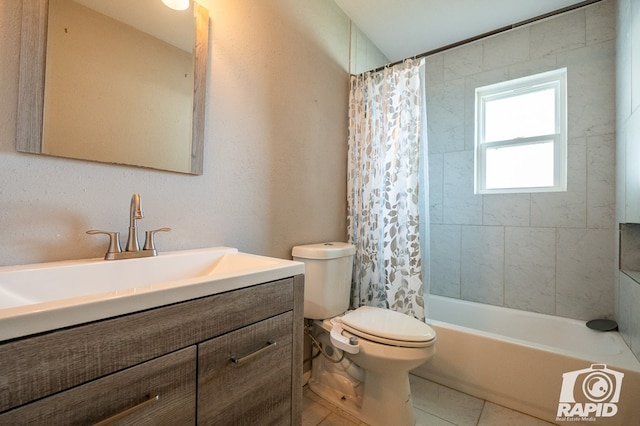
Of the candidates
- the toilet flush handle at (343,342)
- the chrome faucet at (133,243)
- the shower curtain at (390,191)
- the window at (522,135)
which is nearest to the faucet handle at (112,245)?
the chrome faucet at (133,243)

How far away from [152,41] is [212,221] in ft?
2.37

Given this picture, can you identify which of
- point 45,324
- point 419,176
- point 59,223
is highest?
point 419,176

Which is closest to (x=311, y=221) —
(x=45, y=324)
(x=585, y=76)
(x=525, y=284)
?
(x=45, y=324)

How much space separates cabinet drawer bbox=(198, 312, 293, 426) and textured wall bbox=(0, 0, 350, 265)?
20.9 inches

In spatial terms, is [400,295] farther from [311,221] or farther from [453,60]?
[453,60]

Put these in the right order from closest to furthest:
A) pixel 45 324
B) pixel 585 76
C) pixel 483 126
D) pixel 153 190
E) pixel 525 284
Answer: pixel 45 324, pixel 153 190, pixel 585 76, pixel 525 284, pixel 483 126

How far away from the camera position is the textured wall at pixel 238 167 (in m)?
0.77

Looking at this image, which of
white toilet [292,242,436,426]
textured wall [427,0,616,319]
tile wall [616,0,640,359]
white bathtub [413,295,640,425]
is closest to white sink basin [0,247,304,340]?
white toilet [292,242,436,426]

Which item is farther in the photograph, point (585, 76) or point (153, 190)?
point (585, 76)

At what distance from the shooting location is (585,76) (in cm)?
181

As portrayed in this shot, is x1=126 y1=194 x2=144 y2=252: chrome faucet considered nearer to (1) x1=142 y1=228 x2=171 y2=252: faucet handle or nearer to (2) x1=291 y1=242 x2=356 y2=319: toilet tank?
(1) x1=142 y1=228 x2=171 y2=252: faucet handle

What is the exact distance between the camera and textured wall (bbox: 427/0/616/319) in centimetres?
176

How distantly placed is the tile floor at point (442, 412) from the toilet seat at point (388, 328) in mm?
488

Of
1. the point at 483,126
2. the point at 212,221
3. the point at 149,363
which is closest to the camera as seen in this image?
the point at 149,363
